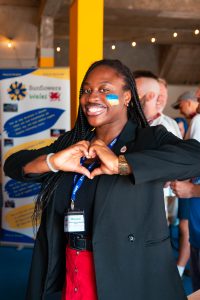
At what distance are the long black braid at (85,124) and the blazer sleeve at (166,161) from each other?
0.96ft

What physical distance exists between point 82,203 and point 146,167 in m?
0.32

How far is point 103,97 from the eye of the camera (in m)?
1.51

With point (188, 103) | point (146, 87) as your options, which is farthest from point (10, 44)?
point (146, 87)

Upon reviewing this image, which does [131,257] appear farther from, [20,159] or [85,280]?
[20,159]

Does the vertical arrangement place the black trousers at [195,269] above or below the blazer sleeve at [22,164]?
below

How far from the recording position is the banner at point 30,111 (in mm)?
4973

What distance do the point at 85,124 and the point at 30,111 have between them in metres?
3.45

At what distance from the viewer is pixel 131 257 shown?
143 centimetres

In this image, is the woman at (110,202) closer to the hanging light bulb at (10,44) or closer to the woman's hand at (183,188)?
the woman's hand at (183,188)

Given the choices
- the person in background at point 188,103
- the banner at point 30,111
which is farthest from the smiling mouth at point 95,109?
the person in background at point 188,103

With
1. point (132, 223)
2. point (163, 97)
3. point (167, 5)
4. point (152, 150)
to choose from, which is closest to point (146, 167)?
point (152, 150)

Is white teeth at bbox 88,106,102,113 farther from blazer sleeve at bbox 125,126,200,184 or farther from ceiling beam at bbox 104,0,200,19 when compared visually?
ceiling beam at bbox 104,0,200,19

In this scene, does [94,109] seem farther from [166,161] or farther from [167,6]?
[167,6]

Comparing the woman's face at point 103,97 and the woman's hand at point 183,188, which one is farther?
the woman's hand at point 183,188
